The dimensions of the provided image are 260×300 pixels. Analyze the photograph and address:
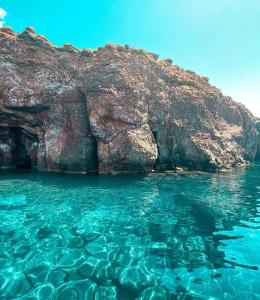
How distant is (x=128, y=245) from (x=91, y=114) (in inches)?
927

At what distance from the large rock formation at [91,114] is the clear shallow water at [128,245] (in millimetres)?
11885

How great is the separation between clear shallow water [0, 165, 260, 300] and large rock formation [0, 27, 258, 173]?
39.0 ft

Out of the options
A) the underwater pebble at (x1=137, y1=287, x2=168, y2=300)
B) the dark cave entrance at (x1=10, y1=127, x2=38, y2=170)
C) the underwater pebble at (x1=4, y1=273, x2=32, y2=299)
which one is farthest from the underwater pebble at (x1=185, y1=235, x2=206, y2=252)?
the dark cave entrance at (x1=10, y1=127, x2=38, y2=170)

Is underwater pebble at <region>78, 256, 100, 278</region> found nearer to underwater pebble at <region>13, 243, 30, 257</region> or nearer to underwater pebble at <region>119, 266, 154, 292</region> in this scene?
underwater pebble at <region>119, 266, 154, 292</region>

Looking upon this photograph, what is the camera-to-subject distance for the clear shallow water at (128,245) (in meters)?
8.24

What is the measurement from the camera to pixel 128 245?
11.4 metres

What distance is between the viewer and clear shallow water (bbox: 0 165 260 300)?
8.24 metres

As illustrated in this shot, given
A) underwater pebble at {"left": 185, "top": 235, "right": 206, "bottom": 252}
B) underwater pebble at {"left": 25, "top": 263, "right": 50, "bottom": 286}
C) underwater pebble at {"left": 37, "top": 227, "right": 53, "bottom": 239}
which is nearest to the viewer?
underwater pebble at {"left": 25, "top": 263, "right": 50, "bottom": 286}

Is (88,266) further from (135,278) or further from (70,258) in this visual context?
(135,278)

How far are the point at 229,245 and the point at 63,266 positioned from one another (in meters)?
7.71

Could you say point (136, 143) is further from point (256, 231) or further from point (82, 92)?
point (256, 231)

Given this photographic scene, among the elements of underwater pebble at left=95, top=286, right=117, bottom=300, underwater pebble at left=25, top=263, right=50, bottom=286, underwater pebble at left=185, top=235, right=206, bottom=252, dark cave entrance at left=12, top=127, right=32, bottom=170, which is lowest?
underwater pebble at left=95, top=286, right=117, bottom=300

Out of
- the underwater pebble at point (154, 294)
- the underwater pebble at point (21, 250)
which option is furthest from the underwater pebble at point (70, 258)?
the underwater pebble at point (154, 294)

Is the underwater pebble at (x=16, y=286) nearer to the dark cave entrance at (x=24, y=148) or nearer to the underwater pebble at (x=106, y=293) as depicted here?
the underwater pebble at (x=106, y=293)
